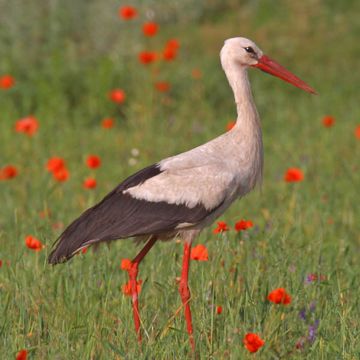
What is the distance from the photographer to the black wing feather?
495 centimetres

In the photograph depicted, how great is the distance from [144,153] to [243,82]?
Result: 337 cm

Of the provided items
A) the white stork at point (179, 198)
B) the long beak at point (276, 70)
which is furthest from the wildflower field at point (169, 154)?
the long beak at point (276, 70)

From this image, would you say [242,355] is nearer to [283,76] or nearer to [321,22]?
[283,76]

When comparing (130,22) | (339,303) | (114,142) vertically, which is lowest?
(339,303)

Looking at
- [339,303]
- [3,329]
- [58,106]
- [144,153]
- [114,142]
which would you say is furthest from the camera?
[58,106]

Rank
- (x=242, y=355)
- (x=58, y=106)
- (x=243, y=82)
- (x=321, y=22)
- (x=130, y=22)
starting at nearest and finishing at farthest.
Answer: (x=242, y=355), (x=243, y=82), (x=58, y=106), (x=130, y=22), (x=321, y=22)

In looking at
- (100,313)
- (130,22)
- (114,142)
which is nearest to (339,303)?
(100,313)

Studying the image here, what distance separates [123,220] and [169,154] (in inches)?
151

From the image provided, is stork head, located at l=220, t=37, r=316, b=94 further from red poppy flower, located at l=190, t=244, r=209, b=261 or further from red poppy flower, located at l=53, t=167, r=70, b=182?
red poppy flower, located at l=53, t=167, r=70, b=182

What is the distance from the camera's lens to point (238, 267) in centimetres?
552

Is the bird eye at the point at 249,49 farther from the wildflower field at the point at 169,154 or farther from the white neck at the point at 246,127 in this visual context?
the wildflower field at the point at 169,154

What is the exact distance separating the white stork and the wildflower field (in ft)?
0.40

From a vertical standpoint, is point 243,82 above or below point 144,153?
above

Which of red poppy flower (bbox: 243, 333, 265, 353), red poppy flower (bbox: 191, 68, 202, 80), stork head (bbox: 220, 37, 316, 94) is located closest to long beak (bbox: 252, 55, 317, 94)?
stork head (bbox: 220, 37, 316, 94)
